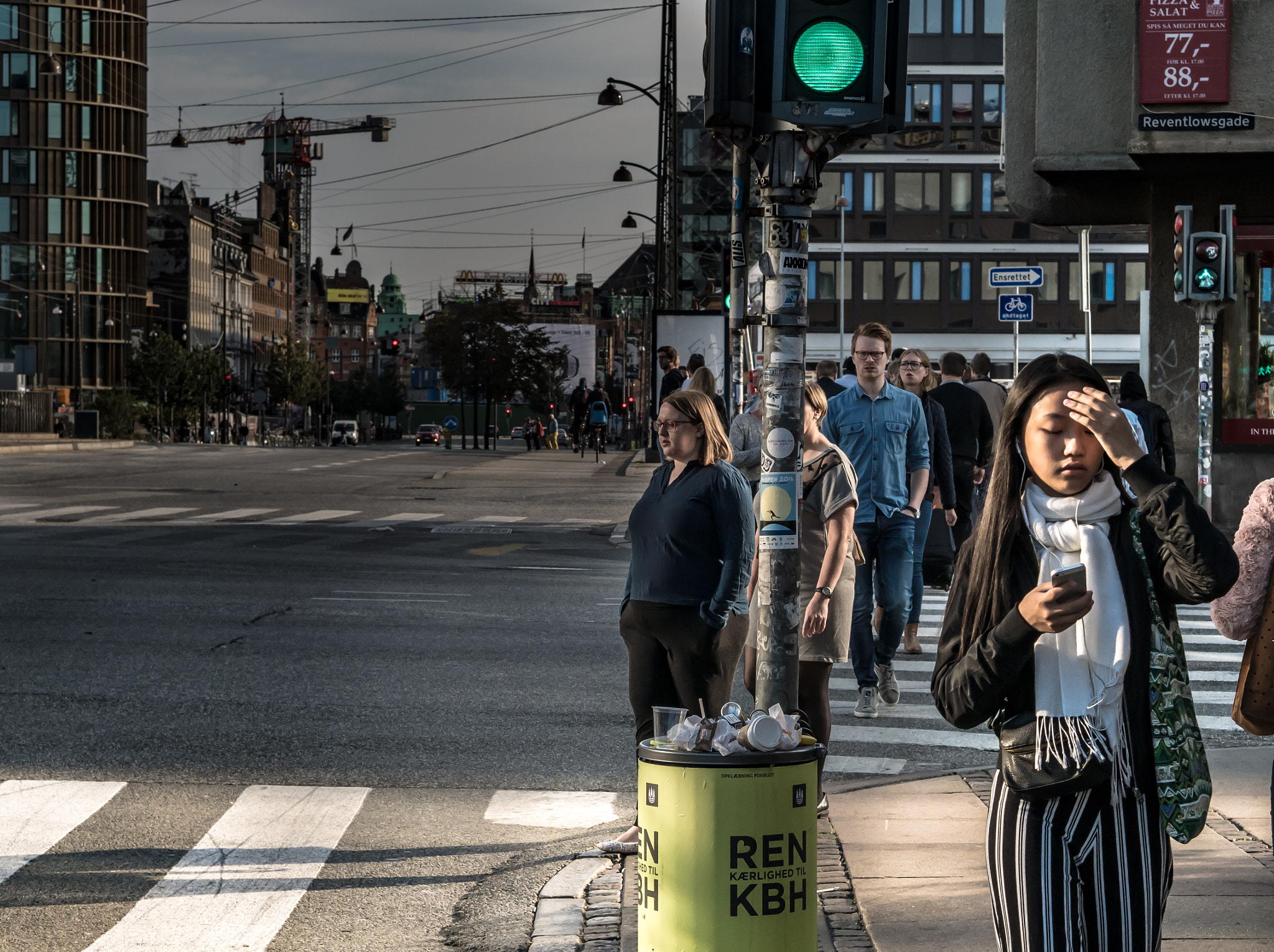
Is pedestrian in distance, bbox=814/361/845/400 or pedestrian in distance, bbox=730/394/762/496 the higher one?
pedestrian in distance, bbox=814/361/845/400

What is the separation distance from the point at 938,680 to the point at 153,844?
4007 mm

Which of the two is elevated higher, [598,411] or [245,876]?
[598,411]

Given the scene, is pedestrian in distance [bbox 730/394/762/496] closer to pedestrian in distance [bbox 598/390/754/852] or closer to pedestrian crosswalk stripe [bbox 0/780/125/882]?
pedestrian in distance [bbox 598/390/754/852]

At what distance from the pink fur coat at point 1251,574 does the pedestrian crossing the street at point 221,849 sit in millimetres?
2846

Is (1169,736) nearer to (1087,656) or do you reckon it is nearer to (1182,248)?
(1087,656)

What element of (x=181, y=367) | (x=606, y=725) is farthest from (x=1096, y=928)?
(x=181, y=367)

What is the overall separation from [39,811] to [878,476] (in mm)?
4445

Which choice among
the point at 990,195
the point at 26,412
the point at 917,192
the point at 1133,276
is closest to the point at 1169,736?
the point at 917,192

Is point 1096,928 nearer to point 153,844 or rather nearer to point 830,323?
point 153,844

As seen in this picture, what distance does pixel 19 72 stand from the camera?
10444 centimetres

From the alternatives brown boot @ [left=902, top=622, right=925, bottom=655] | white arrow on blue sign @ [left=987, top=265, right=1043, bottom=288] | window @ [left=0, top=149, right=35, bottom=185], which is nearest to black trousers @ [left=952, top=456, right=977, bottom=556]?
brown boot @ [left=902, top=622, right=925, bottom=655]

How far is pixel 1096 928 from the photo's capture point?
→ 321 centimetres

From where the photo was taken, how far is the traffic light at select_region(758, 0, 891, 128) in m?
5.31

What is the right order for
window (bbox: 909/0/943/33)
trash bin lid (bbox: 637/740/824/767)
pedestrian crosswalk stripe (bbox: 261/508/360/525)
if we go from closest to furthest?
trash bin lid (bbox: 637/740/824/767) < pedestrian crosswalk stripe (bbox: 261/508/360/525) < window (bbox: 909/0/943/33)
